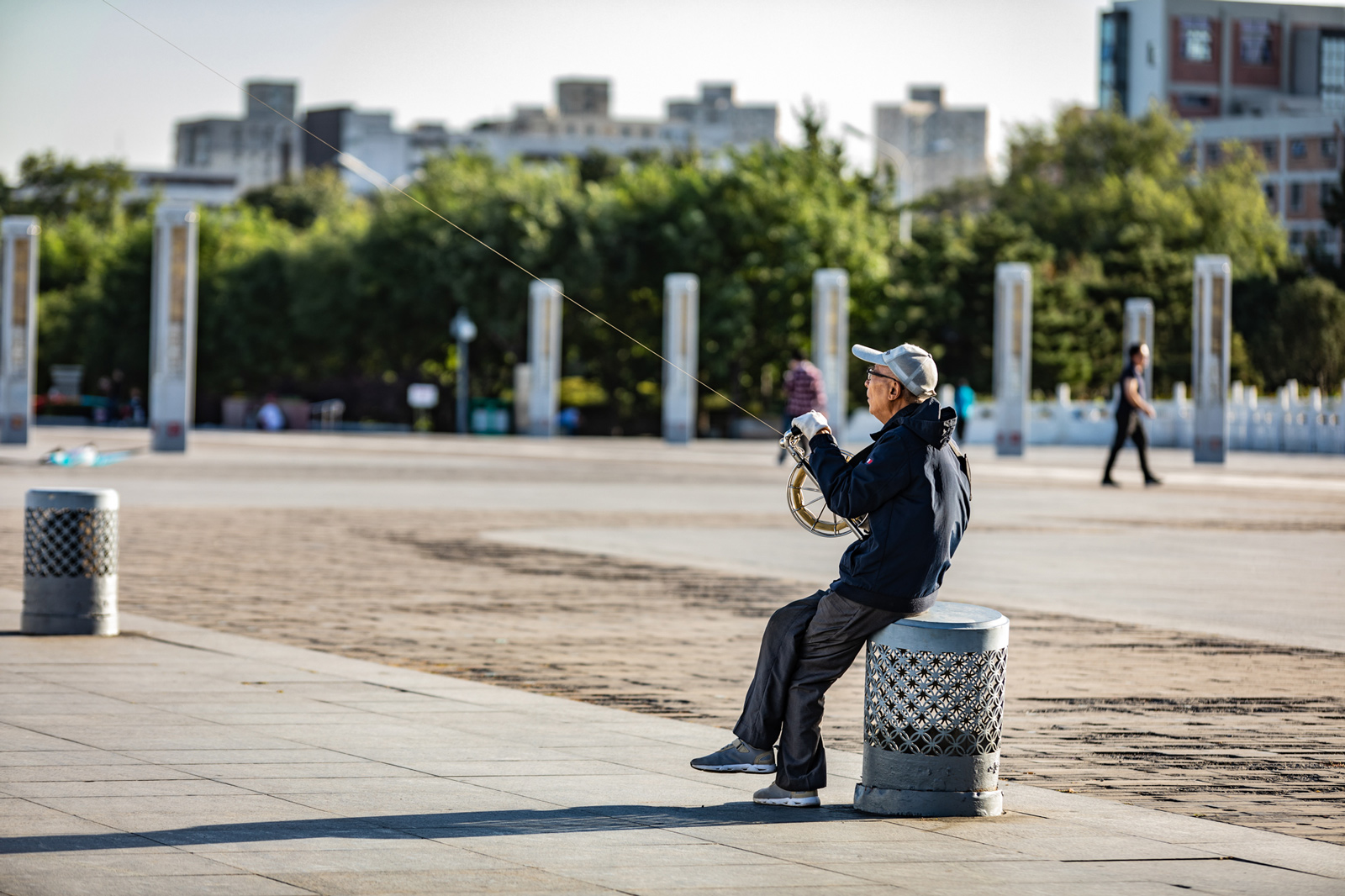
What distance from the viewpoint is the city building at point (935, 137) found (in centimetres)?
14025

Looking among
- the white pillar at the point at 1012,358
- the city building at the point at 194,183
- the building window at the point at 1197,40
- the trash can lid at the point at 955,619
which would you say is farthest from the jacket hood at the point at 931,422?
the city building at the point at 194,183

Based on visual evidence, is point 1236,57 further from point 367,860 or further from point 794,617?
point 367,860

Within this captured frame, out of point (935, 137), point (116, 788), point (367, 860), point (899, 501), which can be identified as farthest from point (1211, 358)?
point (935, 137)

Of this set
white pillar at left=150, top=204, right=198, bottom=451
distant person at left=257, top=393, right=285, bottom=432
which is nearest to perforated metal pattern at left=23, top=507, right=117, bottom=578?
white pillar at left=150, top=204, right=198, bottom=451

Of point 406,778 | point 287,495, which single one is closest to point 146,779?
point 406,778

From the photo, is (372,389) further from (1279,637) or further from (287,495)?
(1279,637)

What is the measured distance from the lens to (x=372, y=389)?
5878 cm

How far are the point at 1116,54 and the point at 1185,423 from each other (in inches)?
2967

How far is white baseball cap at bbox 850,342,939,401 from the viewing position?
6.08 metres

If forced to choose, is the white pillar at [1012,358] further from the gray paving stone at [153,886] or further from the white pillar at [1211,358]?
the gray paving stone at [153,886]

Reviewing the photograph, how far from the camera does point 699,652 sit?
32.9ft

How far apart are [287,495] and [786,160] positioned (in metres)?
38.6

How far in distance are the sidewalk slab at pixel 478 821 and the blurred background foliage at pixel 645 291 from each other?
42638 mm

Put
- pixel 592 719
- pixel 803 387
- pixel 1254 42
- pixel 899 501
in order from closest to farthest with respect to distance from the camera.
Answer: pixel 899 501 → pixel 592 719 → pixel 803 387 → pixel 1254 42
